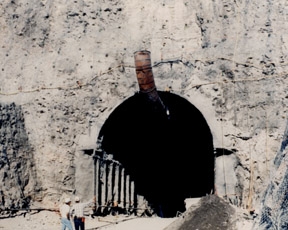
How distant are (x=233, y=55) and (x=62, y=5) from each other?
19.4 ft

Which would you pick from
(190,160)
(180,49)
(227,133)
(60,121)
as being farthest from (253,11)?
(60,121)

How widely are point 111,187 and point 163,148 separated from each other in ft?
9.28

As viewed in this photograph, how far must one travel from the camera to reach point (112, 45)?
13.9 m

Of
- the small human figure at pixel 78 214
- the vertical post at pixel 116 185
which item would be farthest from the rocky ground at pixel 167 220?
the small human figure at pixel 78 214

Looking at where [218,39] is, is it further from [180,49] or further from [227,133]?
[227,133]

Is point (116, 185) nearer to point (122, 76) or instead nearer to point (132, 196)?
point (132, 196)

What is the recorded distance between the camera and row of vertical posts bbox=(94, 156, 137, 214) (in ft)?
43.8

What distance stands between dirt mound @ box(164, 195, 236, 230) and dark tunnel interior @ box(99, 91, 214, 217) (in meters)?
2.77

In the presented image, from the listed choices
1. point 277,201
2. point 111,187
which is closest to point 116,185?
point 111,187

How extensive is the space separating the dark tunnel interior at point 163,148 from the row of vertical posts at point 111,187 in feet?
1.05

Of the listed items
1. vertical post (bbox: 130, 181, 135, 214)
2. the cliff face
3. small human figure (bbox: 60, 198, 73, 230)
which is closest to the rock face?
the cliff face

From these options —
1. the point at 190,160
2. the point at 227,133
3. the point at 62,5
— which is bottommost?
the point at 190,160

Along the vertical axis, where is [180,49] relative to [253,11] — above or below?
below

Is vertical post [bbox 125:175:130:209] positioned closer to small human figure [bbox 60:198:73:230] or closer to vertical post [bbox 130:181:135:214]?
vertical post [bbox 130:181:135:214]
